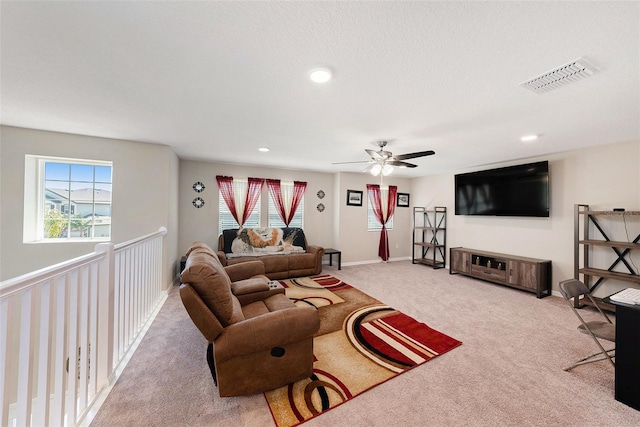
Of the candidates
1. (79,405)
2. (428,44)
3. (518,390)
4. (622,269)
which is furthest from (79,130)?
(622,269)

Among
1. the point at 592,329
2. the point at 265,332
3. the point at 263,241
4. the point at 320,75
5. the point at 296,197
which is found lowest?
the point at 592,329

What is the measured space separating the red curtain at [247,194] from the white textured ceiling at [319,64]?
1989mm

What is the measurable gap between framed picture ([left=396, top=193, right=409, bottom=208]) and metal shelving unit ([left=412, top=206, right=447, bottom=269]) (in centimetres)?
30

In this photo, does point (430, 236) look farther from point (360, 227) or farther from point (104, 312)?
point (104, 312)

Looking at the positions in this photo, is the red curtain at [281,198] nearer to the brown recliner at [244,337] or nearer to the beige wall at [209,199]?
the beige wall at [209,199]

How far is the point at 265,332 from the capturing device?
5.89 feet

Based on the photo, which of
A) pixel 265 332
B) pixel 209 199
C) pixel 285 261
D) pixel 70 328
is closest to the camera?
pixel 70 328

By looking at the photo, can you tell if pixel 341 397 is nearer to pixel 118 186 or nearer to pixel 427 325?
pixel 427 325

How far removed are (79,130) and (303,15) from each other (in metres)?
A: 3.75

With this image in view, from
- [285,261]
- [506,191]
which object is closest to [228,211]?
[285,261]

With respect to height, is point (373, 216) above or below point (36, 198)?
below

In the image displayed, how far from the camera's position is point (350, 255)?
21.1 ft

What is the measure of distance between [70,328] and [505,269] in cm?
596

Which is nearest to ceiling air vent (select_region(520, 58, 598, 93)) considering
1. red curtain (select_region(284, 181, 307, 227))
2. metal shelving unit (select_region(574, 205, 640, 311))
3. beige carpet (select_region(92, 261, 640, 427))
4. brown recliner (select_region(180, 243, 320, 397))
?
beige carpet (select_region(92, 261, 640, 427))
